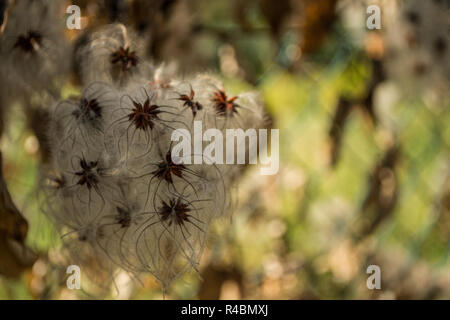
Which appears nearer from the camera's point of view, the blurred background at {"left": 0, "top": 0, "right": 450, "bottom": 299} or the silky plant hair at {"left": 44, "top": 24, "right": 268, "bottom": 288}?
the silky plant hair at {"left": 44, "top": 24, "right": 268, "bottom": 288}

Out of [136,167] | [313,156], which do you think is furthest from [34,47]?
[313,156]

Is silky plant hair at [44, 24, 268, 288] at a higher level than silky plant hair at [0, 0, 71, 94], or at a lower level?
lower

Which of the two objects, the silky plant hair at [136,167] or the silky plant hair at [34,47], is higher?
the silky plant hair at [34,47]

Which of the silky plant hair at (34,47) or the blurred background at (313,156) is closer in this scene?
the silky plant hair at (34,47)

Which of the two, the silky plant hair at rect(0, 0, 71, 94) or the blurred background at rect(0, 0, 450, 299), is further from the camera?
the blurred background at rect(0, 0, 450, 299)

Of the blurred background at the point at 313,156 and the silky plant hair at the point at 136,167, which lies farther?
the blurred background at the point at 313,156

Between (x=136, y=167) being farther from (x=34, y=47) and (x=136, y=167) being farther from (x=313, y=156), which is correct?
(x=313, y=156)
